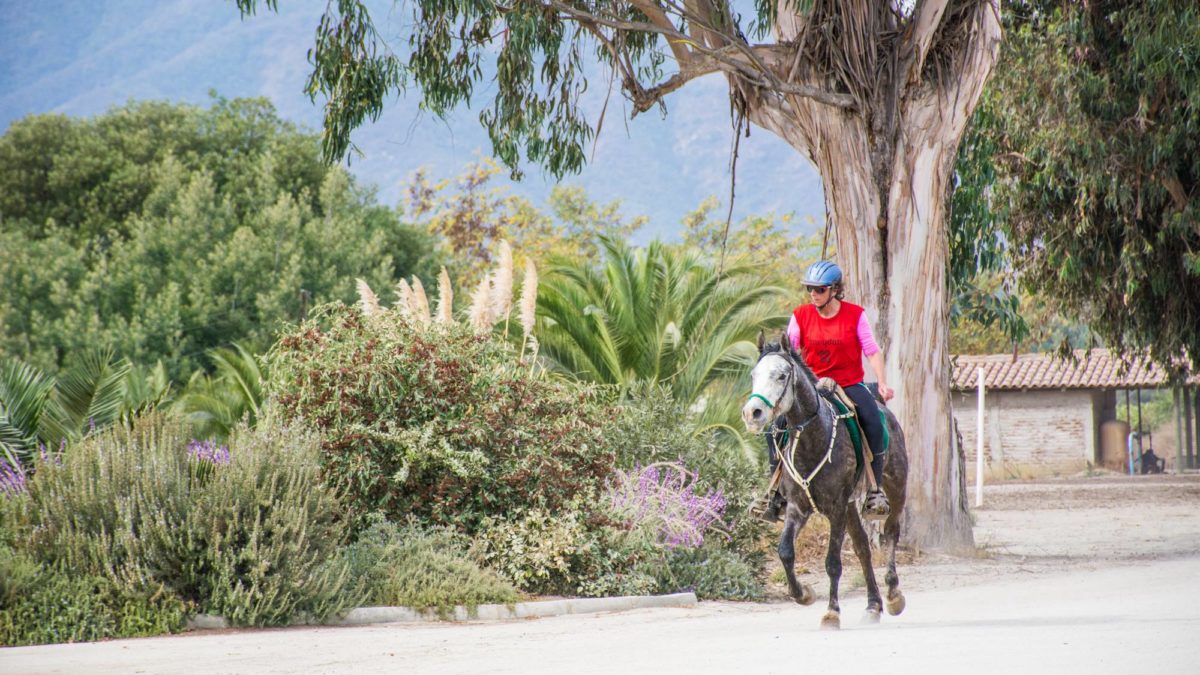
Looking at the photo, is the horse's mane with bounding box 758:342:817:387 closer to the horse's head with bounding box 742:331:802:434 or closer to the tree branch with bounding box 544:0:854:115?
the horse's head with bounding box 742:331:802:434

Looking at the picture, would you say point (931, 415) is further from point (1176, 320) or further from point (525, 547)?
point (1176, 320)

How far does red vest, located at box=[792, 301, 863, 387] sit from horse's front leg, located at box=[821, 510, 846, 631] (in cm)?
113

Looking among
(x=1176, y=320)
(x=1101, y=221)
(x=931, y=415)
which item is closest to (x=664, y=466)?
(x=931, y=415)

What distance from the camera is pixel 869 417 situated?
10508 mm

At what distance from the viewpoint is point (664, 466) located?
1520cm

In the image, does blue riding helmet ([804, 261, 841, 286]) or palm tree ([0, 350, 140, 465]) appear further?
palm tree ([0, 350, 140, 465])

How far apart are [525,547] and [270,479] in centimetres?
266

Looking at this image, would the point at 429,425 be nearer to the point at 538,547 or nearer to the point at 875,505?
the point at 538,547

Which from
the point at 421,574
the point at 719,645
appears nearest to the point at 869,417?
the point at 719,645

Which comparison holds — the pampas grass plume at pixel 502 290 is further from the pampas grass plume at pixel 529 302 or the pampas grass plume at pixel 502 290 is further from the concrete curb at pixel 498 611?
the concrete curb at pixel 498 611

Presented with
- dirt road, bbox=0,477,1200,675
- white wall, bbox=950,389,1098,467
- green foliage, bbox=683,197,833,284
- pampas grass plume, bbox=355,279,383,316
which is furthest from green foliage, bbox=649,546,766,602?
green foliage, bbox=683,197,833,284

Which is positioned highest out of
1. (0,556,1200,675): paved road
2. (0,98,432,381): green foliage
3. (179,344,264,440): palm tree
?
(0,98,432,381): green foliage

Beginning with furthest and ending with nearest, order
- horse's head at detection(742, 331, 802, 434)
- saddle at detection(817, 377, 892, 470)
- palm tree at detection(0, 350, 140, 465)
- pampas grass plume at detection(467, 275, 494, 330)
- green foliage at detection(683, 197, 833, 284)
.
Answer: green foliage at detection(683, 197, 833, 284) → pampas grass plume at detection(467, 275, 494, 330) → palm tree at detection(0, 350, 140, 465) → saddle at detection(817, 377, 892, 470) → horse's head at detection(742, 331, 802, 434)

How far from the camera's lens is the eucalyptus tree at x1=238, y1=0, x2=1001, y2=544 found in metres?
17.4
